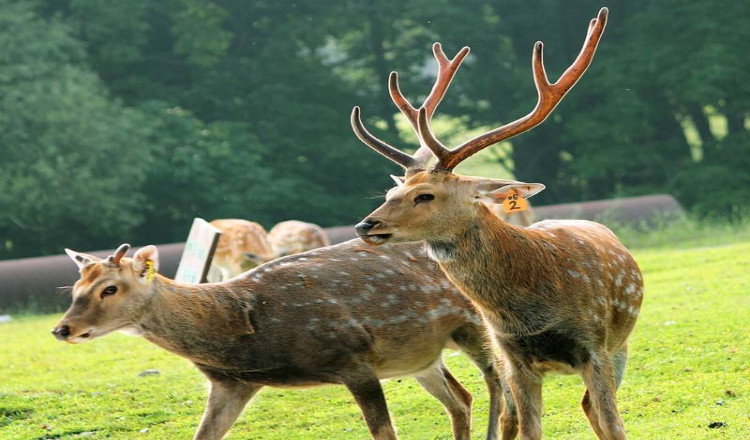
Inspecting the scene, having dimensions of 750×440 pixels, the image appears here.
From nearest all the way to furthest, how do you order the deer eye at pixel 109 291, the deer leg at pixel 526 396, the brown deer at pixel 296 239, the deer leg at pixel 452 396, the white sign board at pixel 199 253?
the deer leg at pixel 526 396 < the deer eye at pixel 109 291 < the deer leg at pixel 452 396 < the white sign board at pixel 199 253 < the brown deer at pixel 296 239

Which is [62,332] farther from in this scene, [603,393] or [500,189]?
[603,393]

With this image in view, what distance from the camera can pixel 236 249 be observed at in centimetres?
1384

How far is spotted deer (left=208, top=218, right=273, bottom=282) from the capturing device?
13695mm

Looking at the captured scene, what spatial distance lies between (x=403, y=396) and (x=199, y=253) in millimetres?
1792

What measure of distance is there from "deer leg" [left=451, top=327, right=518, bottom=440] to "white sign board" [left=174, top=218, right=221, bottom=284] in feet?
5.89

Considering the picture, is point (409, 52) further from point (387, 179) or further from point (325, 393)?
point (325, 393)

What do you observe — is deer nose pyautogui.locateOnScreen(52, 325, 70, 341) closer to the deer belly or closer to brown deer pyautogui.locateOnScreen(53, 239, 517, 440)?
brown deer pyautogui.locateOnScreen(53, 239, 517, 440)

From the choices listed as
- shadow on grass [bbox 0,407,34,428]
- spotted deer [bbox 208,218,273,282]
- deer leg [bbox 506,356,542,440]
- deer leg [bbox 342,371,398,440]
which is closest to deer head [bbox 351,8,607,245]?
deer leg [bbox 506,356,542,440]

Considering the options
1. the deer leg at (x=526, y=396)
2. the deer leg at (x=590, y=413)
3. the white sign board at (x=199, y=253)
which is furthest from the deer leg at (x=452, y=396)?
the white sign board at (x=199, y=253)

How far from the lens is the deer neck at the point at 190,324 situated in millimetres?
5793

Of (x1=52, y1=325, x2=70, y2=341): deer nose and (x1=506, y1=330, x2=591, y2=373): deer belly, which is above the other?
(x1=52, y1=325, x2=70, y2=341): deer nose

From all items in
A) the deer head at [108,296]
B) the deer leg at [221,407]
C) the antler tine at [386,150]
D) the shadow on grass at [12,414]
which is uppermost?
the antler tine at [386,150]

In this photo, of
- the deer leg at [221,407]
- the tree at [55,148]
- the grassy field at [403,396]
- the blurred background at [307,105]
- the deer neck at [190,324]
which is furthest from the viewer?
the blurred background at [307,105]

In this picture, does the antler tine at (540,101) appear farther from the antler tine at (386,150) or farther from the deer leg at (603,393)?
the deer leg at (603,393)
